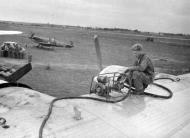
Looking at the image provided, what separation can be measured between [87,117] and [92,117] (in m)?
0.11

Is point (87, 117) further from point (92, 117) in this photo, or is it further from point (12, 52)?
point (12, 52)

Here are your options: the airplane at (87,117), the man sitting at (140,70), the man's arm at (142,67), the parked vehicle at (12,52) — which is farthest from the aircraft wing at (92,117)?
the parked vehicle at (12,52)

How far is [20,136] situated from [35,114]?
31.5 inches

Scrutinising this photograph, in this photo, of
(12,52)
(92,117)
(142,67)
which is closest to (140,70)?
(142,67)

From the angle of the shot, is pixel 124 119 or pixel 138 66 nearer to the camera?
pixel 124 119

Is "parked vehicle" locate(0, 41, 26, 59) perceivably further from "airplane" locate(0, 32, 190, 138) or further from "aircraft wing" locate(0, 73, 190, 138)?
"aircraft wing" locate(0, 73, 190, 138)

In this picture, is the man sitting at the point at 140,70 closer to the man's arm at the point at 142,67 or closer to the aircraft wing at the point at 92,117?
the man's arm at the point at 142,67

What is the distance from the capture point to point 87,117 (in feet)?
13.7

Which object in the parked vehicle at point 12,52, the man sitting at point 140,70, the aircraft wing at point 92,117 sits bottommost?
the parked vehicle at point 12,52

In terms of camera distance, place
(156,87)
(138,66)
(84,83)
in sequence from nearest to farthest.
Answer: (138,66) < (156,87) < (84,83)

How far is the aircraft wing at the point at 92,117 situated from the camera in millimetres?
3551

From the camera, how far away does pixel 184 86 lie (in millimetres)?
8023

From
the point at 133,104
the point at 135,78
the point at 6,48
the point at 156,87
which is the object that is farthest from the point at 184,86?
the point at 6,48

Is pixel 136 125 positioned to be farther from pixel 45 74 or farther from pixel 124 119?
pixel 45 74
